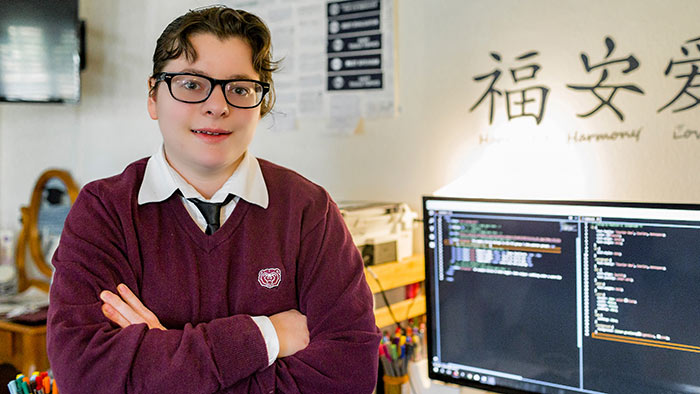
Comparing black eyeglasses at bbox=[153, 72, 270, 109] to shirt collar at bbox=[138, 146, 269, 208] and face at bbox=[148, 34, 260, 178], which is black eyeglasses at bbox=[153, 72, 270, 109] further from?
shirt collar at bbox=[138, 146, 269, 208]

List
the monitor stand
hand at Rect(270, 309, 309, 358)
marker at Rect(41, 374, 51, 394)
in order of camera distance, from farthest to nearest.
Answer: the monitor stand
marker at Rect(41, 374, 51, 394)
hand at Rect(270, 309, 309, 358)

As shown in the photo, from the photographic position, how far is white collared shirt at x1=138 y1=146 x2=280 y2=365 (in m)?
1.20

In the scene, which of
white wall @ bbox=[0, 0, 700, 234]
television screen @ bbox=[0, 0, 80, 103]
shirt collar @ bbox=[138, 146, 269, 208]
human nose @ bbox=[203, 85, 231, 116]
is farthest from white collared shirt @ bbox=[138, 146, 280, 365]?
television screen @ bbox=[0, 0, 80, 103]

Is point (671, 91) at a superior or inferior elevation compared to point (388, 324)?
superior

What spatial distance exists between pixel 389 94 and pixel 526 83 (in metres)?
0.42

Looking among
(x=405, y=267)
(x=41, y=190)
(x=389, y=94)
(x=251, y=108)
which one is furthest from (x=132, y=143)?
(x=251, y=108)

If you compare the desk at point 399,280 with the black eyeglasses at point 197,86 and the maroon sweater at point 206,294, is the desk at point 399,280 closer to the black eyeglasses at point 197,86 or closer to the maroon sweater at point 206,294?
the maroon sweater at point 206,294

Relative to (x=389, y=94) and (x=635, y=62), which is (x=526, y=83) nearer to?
(x=635, y=62)

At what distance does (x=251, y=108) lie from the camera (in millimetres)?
1203

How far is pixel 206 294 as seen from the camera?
118cm

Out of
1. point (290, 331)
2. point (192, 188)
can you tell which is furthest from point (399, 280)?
point (192, 188)

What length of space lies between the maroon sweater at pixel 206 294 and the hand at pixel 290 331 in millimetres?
14

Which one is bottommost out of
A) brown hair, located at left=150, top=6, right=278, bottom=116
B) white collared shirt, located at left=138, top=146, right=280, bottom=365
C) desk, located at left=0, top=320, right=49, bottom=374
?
desk, located at left=0, top=320, right=49, bottom=374

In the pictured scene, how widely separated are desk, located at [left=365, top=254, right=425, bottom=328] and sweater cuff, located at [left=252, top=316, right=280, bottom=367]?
1.62 ft
